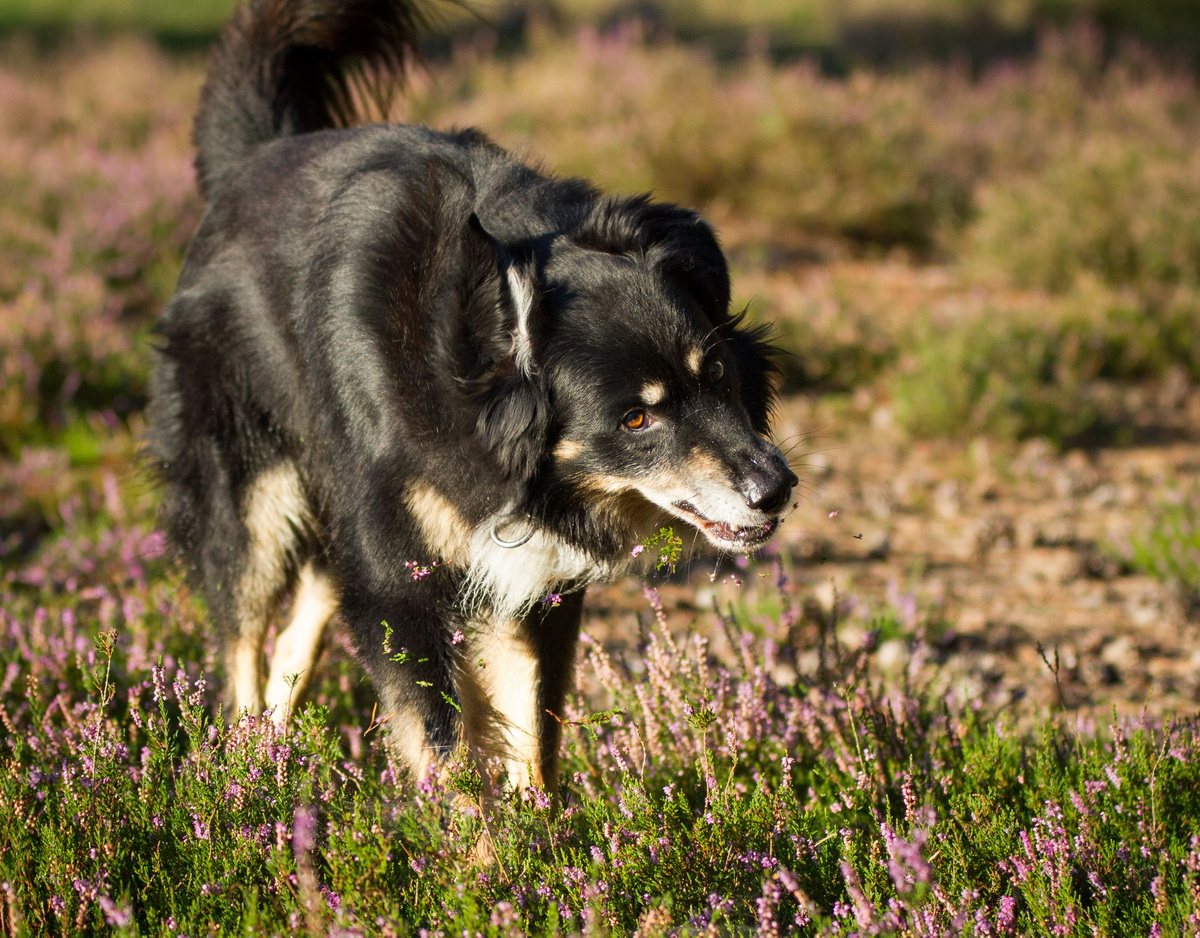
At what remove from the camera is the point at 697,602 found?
4.68 metres

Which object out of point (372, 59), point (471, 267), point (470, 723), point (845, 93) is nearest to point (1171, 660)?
point (470, 723)

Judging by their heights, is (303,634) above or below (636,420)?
below

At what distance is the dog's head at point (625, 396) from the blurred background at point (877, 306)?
64 cm

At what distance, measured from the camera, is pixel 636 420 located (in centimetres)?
265

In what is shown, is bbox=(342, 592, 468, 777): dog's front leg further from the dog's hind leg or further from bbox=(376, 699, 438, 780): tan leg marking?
the dog's hind leg

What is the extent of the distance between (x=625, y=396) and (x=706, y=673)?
35.3 inches

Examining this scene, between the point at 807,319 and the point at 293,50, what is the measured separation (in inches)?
165

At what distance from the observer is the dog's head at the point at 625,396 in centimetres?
258

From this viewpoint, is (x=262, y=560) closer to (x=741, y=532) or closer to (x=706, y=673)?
(x=706, y=673)

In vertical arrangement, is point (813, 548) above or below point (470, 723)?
below

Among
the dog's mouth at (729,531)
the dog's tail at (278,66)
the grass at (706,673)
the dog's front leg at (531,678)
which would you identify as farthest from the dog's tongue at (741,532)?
the dog's tail at (278,66)

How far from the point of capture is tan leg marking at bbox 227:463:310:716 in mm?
3338

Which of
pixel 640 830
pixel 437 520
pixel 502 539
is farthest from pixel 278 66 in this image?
pixel 640 830

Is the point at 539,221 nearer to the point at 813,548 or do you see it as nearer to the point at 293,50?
the point at 293,50
